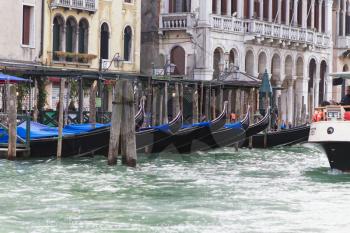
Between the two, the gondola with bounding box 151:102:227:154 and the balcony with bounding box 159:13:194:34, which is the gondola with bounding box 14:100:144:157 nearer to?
the gondola with bounding box 151:102:227:154

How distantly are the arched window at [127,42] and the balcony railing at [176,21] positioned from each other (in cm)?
151

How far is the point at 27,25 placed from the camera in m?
24.5

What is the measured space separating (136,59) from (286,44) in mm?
6143

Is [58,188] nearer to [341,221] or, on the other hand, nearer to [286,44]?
[341,221]

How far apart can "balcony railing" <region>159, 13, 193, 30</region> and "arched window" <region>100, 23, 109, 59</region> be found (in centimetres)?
246

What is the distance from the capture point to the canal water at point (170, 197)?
36.5 feet

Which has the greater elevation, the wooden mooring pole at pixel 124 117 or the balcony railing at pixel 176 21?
the balcony railing at pixel 176 21

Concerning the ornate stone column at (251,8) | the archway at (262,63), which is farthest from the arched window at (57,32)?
the archway at (262,63)

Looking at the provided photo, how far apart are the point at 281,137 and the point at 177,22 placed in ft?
16.7

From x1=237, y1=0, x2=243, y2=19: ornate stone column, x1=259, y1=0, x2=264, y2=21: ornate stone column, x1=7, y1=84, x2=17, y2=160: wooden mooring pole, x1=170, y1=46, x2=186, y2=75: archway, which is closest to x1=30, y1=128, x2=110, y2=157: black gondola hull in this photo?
x1=7, y1=84, x2=17, y2=160: wooden mooring pole

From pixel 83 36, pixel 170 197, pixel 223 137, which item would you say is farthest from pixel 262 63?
pixel 170 197

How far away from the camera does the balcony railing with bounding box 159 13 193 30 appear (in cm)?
2870

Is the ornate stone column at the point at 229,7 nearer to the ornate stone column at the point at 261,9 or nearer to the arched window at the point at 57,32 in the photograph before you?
the ornate stone column at the point at 261,9

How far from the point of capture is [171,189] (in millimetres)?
14086
